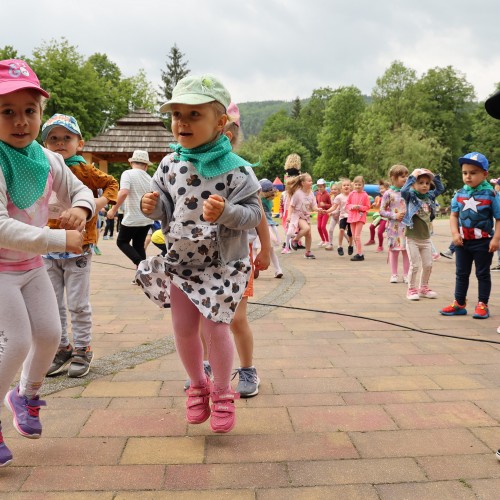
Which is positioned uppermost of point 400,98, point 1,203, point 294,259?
point 400,98

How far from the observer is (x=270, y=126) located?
103500mm

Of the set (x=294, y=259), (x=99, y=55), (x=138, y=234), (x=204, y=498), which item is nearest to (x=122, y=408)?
(x=204, y=498)

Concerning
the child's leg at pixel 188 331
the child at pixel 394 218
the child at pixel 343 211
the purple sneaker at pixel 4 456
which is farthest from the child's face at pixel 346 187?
the purple sneaker at pixel 4 456

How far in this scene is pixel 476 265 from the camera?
580 cm

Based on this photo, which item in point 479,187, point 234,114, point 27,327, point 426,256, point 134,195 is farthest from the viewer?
point 134,195

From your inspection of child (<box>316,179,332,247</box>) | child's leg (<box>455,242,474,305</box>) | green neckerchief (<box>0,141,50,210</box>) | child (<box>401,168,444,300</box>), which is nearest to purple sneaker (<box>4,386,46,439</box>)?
green neckerchief (<box>0,141,50,210</box>)

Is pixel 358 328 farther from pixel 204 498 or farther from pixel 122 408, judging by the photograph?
pixel 204 498

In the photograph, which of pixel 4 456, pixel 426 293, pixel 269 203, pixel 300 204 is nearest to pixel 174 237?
pixel 4 456

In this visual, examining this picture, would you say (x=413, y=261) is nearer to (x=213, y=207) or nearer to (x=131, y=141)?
(x=213, y=207)

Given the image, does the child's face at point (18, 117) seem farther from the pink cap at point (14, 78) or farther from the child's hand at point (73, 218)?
the child's hand at point (73, 218)

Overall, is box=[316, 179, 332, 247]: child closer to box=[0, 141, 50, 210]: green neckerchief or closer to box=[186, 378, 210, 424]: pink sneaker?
box=[186, 378, 210, 424]: pink sneaker

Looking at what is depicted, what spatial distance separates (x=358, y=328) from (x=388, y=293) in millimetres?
2251

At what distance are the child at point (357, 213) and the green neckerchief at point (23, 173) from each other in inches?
369

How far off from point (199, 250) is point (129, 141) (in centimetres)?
2443
